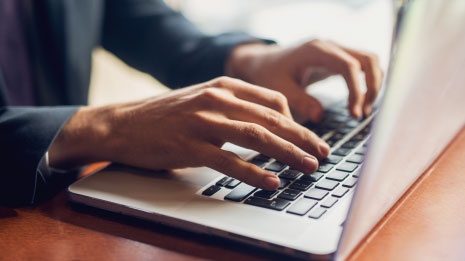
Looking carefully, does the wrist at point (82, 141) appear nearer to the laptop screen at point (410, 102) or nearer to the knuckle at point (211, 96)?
the knuckle at point (211, 96)

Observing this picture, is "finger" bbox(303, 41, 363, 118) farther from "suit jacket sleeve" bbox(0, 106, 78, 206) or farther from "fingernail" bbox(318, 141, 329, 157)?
"suit jacket sleeve" bbox(0, 106, 78, 206)

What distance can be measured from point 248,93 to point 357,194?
0.93ft

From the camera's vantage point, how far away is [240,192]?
0.47m

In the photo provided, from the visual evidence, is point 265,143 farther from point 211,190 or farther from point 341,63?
point 341,63

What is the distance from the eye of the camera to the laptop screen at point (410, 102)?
28 centimetres

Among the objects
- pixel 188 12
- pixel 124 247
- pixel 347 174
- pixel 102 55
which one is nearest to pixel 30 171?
pixel 124 247

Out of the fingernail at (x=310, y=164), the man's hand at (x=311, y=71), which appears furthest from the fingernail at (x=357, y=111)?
the fingernail at (x=310, y=164)

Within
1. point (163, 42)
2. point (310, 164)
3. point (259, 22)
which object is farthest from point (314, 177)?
point (259, 22)

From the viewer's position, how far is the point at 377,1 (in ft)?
8.09

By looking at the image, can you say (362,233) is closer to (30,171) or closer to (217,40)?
(30,171)

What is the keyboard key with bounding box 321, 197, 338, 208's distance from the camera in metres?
0.43

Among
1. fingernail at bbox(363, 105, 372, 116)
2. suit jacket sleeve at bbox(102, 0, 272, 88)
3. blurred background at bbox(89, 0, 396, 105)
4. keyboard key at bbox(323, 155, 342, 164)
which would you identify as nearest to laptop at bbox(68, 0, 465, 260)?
keyboard key at bbox(323, 155, 342, 164)

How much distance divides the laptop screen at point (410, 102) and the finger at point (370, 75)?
30 cm

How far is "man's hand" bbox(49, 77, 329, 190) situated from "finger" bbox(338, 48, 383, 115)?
23cm
